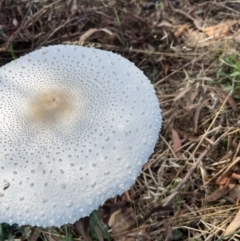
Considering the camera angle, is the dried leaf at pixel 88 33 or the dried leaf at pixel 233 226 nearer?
the dried leaf at pixel 233 226

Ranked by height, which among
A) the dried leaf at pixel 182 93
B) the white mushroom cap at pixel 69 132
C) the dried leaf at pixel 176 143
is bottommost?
the dried leaf at pixel 176 143

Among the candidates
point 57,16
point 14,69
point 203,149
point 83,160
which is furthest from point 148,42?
point 83,160

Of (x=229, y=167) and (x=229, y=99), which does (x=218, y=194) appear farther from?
(x=229, y=99)

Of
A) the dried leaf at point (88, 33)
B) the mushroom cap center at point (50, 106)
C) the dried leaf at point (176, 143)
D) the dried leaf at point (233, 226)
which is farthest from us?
the dried leaf at point (88, 33)

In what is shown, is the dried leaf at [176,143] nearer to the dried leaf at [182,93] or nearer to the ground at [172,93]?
the ground at [172,93]

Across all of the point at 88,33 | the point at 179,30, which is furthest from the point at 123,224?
the point at 179,30

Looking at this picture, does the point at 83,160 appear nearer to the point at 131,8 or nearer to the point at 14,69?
the point at 14,69

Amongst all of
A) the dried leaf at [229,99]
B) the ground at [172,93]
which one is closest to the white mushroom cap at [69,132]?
the ground at [172,93]
